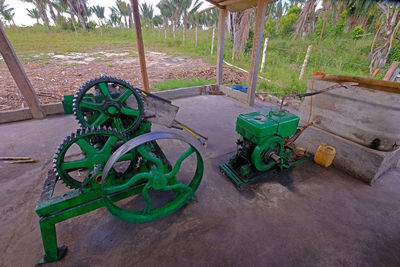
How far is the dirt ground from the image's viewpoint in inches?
219

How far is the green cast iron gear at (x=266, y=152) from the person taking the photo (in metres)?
2.35

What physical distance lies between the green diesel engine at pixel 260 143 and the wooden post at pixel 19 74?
4668 mm

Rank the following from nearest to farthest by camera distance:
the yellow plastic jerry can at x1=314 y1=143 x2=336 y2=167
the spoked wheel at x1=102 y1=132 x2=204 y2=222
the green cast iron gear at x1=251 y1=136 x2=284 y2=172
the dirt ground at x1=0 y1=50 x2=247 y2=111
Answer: the spoked wheel at x1=102 y1=132 x2=204 y2=222
the green cast iron gear at x1=251 y1=136 x2=284 y2=172
the yellow plastic jerry can at x1=314 y1=143 x2=336 y2=167
the dirt ground at x1=0 y1=50 x2=247 y2=111

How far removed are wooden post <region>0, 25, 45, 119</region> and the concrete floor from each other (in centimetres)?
202

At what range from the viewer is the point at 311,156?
316 centimetres

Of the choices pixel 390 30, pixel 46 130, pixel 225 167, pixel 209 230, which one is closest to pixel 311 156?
pixel 225 167

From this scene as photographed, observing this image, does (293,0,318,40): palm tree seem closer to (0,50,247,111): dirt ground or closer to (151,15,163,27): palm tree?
(0,50,247,111): dirt ground

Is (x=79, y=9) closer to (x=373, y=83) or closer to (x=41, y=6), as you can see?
(x=41, y=6)

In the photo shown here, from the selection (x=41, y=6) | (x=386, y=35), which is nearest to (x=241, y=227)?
(x=386, y=35)

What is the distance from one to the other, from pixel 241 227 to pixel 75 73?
356 inches

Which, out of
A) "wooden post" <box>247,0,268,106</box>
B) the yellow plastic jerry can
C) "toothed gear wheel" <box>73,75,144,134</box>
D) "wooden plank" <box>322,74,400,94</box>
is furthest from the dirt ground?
the yellow plastic jerry can

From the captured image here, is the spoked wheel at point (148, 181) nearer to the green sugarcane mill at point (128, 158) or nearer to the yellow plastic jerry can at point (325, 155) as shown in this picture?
the green sugarcane mill at point (128, 158)

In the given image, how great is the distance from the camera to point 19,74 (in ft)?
12.8

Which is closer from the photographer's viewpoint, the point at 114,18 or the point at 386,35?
the point at 386,35
